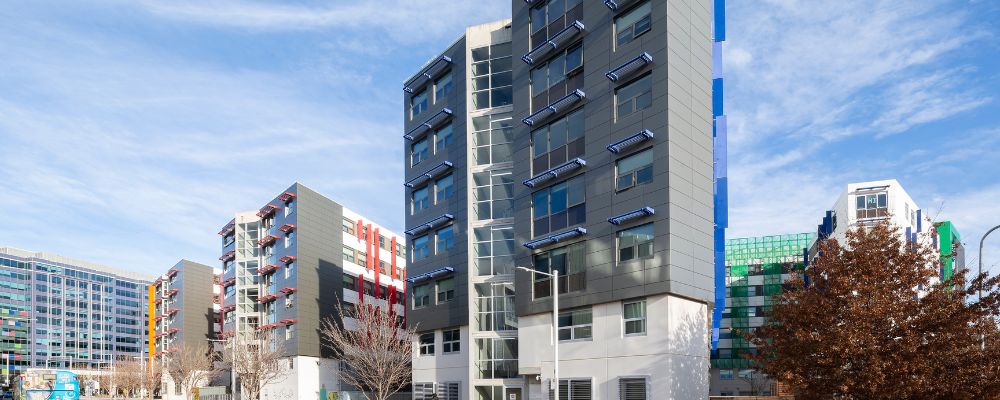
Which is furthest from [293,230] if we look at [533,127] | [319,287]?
[533,127]

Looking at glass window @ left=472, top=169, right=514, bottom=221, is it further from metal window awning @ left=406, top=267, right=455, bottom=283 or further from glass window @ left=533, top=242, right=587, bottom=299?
glass window @ left=533, top=242, right=587, bottom=299

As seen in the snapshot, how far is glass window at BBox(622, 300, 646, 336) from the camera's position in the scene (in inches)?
1501

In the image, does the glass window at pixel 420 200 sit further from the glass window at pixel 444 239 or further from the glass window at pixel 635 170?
the glass window at pixel 635 170

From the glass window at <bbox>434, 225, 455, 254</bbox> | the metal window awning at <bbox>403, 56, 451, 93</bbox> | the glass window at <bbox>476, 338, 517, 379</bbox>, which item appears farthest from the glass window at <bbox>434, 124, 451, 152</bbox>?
the glass window at <bbox>476, 338, 517, 379</bbox>

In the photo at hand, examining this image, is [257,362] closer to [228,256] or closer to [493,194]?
[493,194]

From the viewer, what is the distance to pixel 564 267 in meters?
42.8

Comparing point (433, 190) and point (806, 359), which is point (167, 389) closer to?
point (433, 190)

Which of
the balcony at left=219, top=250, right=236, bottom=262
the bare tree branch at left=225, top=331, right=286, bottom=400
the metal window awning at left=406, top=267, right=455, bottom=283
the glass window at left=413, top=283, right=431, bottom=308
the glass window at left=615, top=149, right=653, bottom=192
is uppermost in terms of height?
the glass window at left=615, top=149, right=653, bottom=192

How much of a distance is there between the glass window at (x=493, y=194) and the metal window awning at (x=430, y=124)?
5054 mm

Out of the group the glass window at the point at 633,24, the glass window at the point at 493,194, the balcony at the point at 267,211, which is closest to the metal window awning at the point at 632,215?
the glass window at the point at 633,24

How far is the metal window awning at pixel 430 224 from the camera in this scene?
54.8m

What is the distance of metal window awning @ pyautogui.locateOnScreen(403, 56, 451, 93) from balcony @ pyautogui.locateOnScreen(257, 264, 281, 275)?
111ft

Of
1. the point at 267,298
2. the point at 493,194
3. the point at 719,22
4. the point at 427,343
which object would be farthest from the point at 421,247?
the point at 267,298

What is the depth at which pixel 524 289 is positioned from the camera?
45094 millimetres
